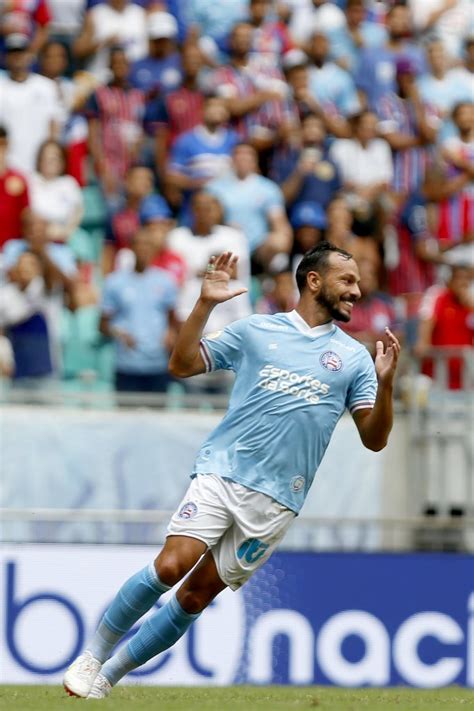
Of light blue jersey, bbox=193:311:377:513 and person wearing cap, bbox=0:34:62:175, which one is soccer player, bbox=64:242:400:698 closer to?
light blue jersey, bbox=193:311:377:513

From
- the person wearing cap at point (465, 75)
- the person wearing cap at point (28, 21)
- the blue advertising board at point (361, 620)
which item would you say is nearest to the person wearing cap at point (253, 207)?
the person wearing cap at point (28, 21)

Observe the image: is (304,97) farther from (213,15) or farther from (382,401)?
(382,401)

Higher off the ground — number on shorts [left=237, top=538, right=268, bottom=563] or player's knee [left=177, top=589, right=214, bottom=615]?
number on shorts [left=237, top=538, right=268, bottom=563]

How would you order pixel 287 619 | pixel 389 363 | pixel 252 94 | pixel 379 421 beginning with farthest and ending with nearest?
pixel 252 94 < pixel 287 619 < pixel 379 421 < pixel 389 363

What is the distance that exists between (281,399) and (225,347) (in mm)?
413

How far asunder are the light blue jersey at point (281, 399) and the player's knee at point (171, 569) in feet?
1.62

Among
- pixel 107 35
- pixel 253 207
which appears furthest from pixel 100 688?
pixel 107 35

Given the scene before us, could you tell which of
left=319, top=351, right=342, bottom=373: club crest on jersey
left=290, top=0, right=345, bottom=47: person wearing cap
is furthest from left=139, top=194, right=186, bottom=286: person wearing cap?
left=319, top=351, right=342, bottom=373: club crest on jersey

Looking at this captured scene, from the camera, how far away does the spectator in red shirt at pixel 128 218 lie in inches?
614

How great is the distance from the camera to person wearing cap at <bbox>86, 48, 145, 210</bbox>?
16.3 meters

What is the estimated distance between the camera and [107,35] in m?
17.2

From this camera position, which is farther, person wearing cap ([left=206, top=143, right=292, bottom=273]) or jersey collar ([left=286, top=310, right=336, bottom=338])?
person wearing cap ([left=206, top=143, right=292, bottom=273])

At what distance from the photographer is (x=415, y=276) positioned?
1686 centimetres

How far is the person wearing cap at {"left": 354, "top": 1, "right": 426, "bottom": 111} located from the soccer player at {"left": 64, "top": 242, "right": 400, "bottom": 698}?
1030 centimetres
